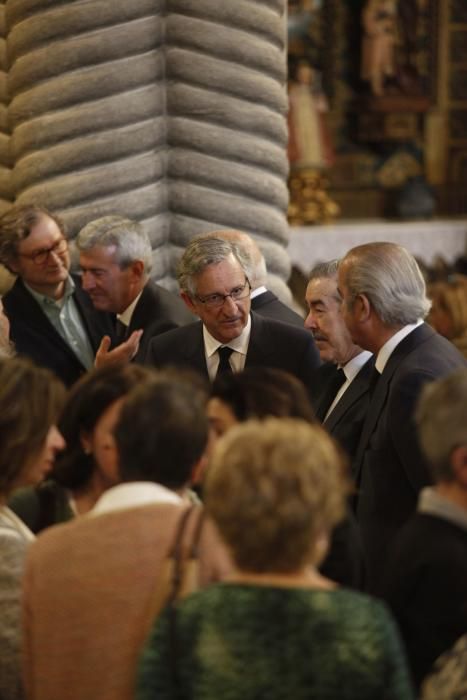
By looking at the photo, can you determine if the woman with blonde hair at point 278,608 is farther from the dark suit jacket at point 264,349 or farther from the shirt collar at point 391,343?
the dark suit jacket at point 264,349

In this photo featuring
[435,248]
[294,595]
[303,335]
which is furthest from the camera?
[435,248]

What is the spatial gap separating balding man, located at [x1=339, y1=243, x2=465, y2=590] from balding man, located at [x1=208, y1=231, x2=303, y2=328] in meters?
0.82

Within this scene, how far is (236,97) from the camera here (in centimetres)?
507

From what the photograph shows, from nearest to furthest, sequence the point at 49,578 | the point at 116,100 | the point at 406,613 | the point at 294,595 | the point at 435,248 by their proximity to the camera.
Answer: the point at 294,595, the point at 49,578, the point at 406,613, the point at 116,100, the point at 435,248

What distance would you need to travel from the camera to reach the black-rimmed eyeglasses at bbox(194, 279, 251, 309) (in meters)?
4.36

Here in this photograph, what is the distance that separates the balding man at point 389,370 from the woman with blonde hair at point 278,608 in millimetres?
1352

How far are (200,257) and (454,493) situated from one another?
2.02 meters

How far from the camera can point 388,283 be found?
12.4 ft

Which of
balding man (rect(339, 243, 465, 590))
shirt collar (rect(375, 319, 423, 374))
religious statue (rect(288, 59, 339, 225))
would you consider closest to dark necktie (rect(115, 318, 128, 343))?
balding man (rect(339, 243, 465, 590))

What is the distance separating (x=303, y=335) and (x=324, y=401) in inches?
15.8

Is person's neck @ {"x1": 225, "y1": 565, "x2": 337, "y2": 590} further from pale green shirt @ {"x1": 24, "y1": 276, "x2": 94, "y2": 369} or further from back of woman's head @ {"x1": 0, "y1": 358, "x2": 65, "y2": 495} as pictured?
pale green shirt @ {"x1": 24, "y1": 276, "x2": 94, "y2": 369}

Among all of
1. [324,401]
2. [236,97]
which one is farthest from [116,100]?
[324,401]

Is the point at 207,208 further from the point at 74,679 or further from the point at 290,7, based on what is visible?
the point at 290,7

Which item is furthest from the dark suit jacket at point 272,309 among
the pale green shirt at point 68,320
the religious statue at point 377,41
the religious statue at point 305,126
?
the religious statue at point 377,41
